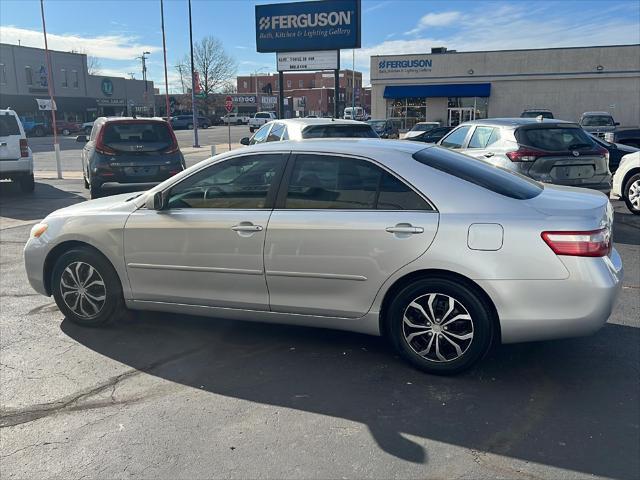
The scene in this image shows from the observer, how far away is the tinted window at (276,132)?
11060 millimetres

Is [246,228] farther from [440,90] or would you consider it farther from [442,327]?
[440,90]

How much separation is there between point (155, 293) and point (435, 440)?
2539 mm

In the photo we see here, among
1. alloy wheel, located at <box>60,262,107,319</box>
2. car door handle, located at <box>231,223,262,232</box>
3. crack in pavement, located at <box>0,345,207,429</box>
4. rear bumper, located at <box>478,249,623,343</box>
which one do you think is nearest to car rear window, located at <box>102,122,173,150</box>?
alloy wheel, located at <box>60,262,107,319</box>

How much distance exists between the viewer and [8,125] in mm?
12383

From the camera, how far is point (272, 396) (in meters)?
3.71

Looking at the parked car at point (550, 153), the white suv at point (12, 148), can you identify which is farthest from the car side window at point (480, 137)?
the white suv at point (12, 148)

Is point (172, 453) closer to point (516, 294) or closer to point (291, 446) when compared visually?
point (291, 446)

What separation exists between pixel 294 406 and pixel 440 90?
139 ft

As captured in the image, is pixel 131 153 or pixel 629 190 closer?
pixel 629 190

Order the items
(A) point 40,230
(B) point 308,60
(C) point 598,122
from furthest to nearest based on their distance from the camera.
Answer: (C) point 598,122 < (B) point 308,60 < (A) point 40,230

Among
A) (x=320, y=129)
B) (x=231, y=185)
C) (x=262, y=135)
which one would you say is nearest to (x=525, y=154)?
(x=320, y=129)

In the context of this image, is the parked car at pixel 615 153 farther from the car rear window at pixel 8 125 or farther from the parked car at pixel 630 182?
the car rear window at pixel 8 125

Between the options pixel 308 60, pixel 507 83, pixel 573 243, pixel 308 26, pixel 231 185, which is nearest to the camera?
pixel 573 243

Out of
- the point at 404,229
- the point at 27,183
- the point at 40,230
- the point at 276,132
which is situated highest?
the point at 276,132
